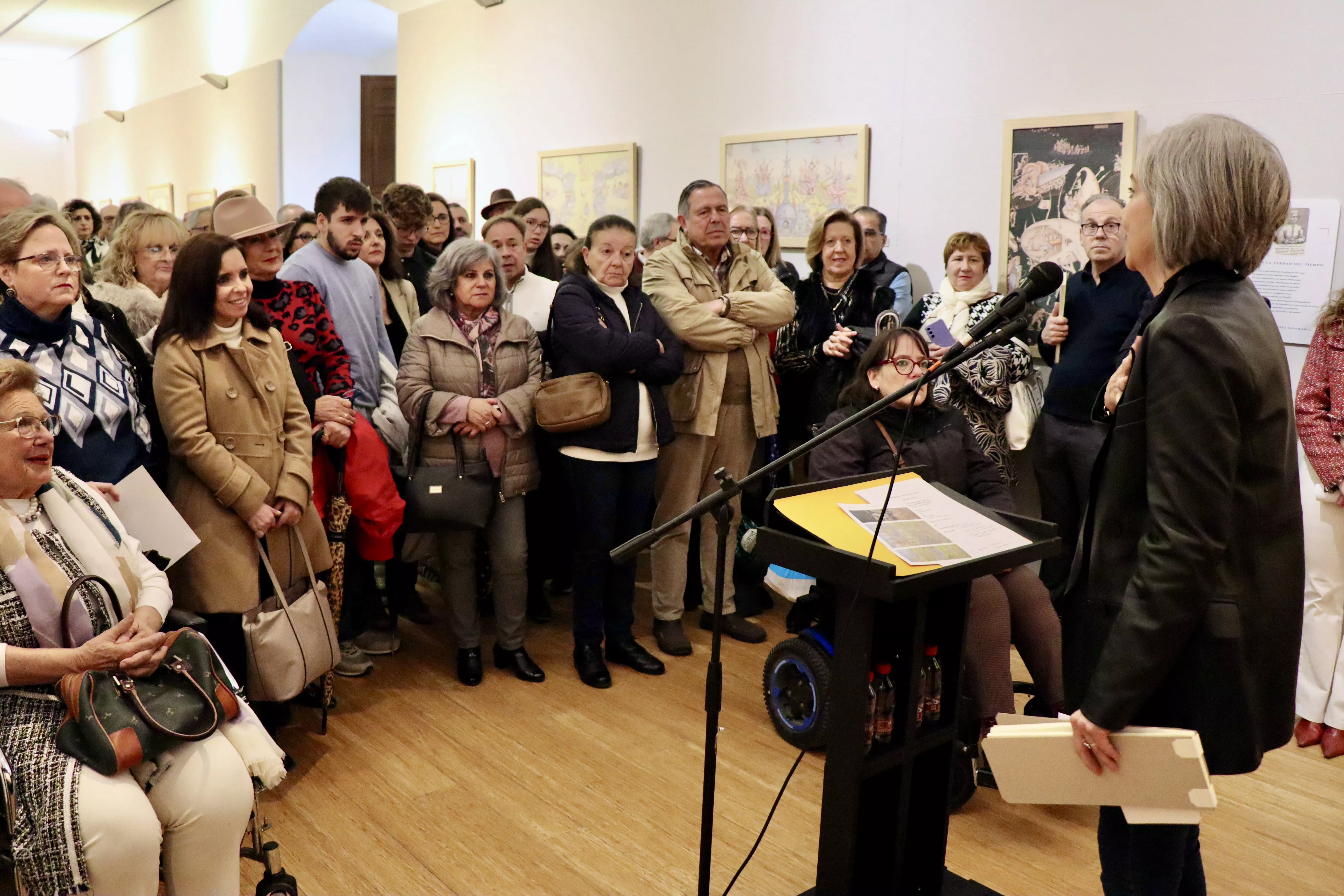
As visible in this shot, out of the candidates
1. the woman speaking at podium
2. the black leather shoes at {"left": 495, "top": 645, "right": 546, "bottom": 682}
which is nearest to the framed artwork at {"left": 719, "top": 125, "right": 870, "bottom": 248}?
the black leather shoes at {"left": 495, "top": 645, "right": 546, "bottom": 682}

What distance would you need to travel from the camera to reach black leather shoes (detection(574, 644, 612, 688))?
12.6 feet

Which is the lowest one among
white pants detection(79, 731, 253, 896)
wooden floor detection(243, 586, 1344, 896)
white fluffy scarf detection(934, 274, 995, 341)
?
wooden floor detection(243, 586, 1344, 896)

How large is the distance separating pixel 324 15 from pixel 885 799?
9.53 meters

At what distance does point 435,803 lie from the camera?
9.77ft

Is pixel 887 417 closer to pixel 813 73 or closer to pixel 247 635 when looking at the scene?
pixel 247 635

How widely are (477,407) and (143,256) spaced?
4.51ft

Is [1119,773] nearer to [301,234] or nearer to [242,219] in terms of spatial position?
[242,219]

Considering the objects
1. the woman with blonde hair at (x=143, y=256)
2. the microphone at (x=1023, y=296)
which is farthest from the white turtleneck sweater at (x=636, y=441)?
the microphone at (x=1023, y=296)

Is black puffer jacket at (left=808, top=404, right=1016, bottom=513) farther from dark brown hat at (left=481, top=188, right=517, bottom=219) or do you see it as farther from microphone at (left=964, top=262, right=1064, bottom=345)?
dark brown hat at (left=481, top=188, right=517, bottom=219)

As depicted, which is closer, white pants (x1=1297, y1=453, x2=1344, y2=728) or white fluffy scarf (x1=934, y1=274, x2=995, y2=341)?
white pants (x1=1297, y1=453, x2=1344, y2=728)

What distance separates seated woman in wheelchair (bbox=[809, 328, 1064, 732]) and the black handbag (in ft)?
3.72

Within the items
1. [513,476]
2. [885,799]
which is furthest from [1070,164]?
[885,799]

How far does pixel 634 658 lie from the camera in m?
4.00

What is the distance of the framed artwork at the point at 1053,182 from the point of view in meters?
4.47
